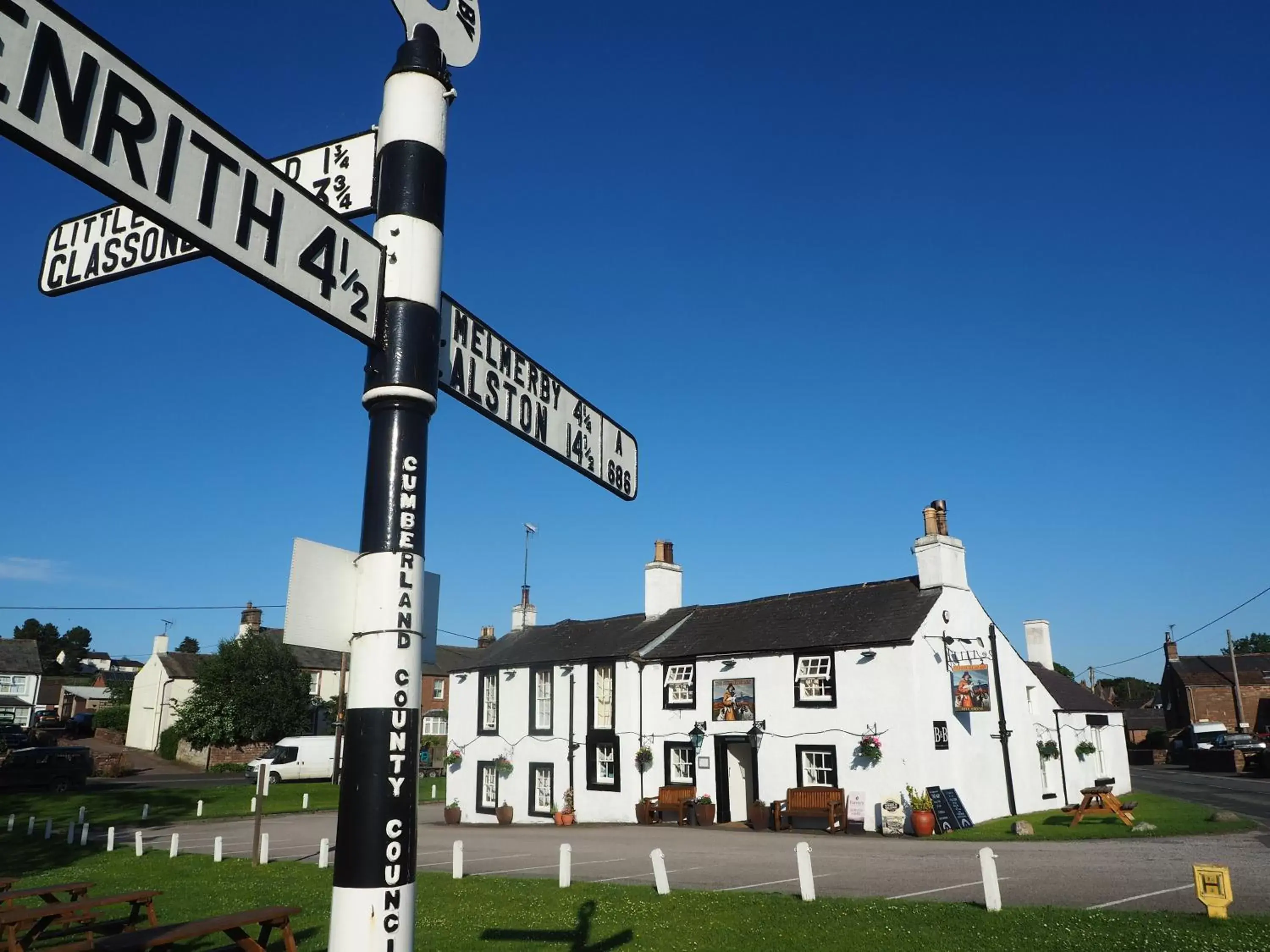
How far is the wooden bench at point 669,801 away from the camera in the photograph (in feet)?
89.1

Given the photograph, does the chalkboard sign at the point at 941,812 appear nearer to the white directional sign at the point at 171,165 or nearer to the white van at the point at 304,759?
the white directional sign at the point at 171,165

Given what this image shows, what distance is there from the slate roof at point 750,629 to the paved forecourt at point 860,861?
17.5 feet

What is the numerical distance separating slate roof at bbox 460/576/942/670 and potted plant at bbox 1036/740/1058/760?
7.25m

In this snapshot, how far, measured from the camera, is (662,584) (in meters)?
33.6

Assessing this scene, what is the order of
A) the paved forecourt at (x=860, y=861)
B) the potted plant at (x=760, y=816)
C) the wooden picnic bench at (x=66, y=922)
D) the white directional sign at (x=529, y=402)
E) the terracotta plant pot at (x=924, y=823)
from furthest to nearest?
1. the potted plant at (x=760, y=816)
2. the terracotta plant pot at (x=924, y=823)
3. the paved forecourt at (x=860, y=861)
4. the wooden picnic bench at (x=66, y=922)
5. the white directional sign at (x=529, y=402)

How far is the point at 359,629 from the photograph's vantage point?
313 centimetres

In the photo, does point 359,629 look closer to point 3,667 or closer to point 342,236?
point 342,236

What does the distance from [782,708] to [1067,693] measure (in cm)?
1306

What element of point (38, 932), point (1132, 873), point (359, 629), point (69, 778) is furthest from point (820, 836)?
point (69, 778)

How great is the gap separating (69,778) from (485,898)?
3296 centimetres

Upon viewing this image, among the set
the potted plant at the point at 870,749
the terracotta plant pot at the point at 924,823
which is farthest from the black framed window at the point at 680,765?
the terracotta plant pot at the point at 924,823

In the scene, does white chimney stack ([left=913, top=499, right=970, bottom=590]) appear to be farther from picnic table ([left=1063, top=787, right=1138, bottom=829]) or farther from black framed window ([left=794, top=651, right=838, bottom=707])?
picnic table ([left=1063, top=787, right=1138, bottom=829])

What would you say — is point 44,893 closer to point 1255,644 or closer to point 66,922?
point 66,922

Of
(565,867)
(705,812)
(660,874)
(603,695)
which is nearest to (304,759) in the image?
(603,695)
